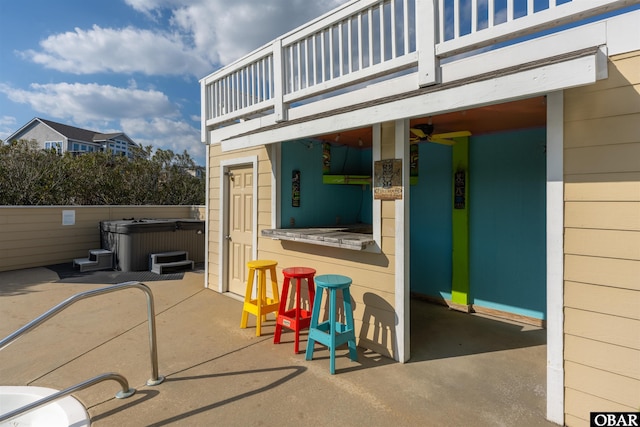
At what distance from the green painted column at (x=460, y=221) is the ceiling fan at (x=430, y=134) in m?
0.22

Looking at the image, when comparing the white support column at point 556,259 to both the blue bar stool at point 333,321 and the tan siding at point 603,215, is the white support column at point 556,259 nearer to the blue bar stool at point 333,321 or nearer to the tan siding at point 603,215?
the tan siding at point 603,215

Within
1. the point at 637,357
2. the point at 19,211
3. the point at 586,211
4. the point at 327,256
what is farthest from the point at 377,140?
the point at 19,211

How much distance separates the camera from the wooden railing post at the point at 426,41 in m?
2.68

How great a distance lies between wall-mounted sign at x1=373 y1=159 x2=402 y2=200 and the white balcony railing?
749 millimetres

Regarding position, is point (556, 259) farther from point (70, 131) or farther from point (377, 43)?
point (70, 131)

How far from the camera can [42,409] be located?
7.39 feet

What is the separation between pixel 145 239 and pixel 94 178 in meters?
5.39

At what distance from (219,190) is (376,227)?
309 centimetres

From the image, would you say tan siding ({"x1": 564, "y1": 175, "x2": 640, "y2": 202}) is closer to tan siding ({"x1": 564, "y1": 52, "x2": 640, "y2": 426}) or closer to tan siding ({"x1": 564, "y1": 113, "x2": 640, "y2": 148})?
tan siding ({"x1": 564, "y1": 52, "x2": 640, "y2": 426})

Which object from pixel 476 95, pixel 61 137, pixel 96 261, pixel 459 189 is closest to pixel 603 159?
pixel 476 95

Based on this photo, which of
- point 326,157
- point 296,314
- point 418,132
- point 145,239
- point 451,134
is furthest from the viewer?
point 145,239

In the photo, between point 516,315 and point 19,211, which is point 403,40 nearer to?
point 516,315

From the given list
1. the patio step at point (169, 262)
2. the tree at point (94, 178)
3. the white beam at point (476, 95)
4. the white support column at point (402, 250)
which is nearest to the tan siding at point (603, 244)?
the white beam at point (476, 95)

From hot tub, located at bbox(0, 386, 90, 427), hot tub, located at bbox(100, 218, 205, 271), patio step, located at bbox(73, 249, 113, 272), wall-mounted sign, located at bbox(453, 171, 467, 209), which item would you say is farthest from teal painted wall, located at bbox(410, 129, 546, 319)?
patio step, located at bbox(73, 249, 113, 272)
